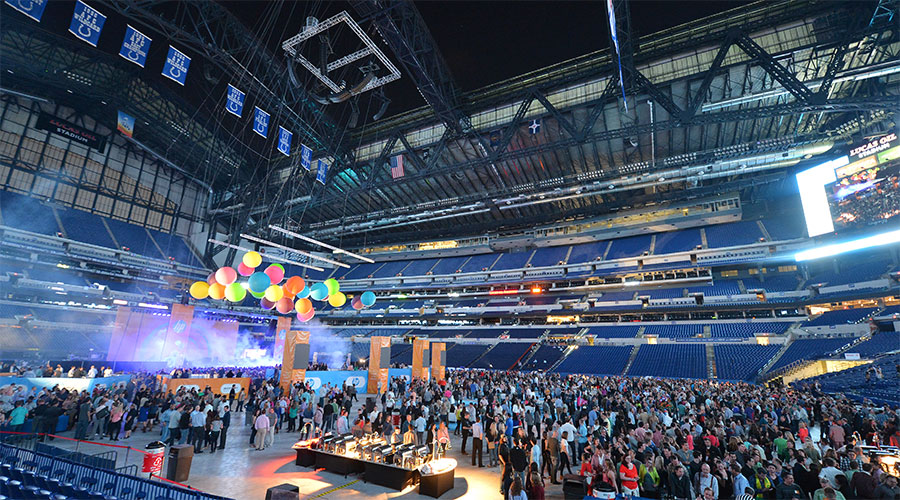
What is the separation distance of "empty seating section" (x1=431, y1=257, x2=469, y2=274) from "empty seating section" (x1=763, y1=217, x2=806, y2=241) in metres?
30.0

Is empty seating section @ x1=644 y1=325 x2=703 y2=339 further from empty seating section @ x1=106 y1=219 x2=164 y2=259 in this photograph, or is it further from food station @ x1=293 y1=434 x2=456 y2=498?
empty seating section @ x1=106 y1=219 x2=164 y2=259

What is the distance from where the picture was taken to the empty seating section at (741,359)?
942 inches

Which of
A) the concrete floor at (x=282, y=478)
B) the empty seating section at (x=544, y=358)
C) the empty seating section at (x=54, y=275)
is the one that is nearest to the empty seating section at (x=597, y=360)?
the empty seating section at (x=544, y=358)

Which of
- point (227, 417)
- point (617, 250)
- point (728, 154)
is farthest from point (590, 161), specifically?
point (227, 417)

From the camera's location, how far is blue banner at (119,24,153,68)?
12102 mm

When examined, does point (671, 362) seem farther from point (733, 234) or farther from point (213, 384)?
point (213, 384)

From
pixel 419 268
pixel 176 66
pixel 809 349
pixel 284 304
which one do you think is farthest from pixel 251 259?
pixel 419 268

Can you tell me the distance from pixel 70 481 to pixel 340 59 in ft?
51.0

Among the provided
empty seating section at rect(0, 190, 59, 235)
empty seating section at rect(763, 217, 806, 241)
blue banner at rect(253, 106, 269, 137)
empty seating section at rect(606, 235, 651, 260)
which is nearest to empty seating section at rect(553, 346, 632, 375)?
empty seating section at rect(606, 235, 651, 260)

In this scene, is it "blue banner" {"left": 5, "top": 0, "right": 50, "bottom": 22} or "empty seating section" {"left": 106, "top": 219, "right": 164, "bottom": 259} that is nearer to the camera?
"blue banner" {"left": 5, "top": 0, "right": 50, "bottom": 22}

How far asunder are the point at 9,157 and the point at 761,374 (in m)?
53.0

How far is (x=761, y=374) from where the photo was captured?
23.4 metres

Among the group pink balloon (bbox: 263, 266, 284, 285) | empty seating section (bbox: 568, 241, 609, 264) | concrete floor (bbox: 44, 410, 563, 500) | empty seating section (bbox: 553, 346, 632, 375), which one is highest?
empty seating section (bbox: 568, 241, 609, 264)

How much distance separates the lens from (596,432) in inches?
357
